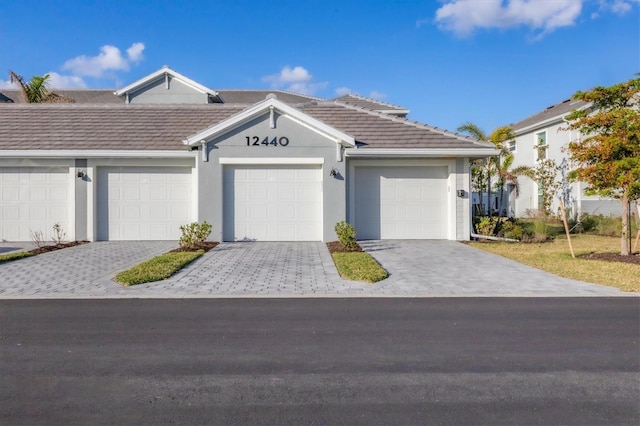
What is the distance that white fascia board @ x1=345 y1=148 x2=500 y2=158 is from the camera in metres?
15.7

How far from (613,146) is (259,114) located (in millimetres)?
9968

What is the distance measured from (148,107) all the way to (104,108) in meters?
1.61

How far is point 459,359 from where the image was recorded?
209 inches

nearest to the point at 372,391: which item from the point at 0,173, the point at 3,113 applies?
the point at 0,173

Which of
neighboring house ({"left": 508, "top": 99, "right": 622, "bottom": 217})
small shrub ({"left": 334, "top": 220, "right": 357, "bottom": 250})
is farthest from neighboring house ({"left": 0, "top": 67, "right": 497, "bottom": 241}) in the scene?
neighboring house ({"left": 508, "top": 99, "right": 622, "bottom": 217})

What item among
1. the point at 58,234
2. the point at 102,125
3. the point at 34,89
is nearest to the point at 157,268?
the point at 58,234

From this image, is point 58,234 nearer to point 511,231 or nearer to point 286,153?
point 286,153

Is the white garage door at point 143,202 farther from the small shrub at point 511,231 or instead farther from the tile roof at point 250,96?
the tile roof at point 250,96

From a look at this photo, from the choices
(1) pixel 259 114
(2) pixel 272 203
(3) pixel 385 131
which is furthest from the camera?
(3) pixel 385 131

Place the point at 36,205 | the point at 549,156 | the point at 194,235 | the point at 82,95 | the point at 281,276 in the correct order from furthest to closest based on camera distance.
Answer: the point at 82,95 < the point at 549,156 < the point at 36,205 < the point at 194,235 < the point at 281,276

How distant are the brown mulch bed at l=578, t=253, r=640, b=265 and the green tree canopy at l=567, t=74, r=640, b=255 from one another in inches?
11.9

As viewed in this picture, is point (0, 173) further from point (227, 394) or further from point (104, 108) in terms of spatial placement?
point (227, 394)

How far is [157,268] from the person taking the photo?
34.9 feet

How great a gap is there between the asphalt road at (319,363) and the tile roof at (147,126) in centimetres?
927
